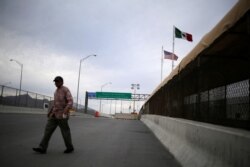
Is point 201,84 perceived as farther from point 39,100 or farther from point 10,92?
point 39,100

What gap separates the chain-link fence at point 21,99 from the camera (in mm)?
31812

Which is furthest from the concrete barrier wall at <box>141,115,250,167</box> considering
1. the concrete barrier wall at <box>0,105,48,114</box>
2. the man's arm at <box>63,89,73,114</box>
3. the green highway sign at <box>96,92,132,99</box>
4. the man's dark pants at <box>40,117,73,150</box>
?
the green highway sign at <box>96,92,132,99</box>

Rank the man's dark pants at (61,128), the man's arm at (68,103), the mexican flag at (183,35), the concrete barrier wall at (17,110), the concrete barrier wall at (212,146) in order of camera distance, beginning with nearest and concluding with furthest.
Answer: the concrete barrier wall at (212,146) < the man's dark pants at (61,128) < the man's arm at (68,103) < the mexican flag at (183,35) < the concrete barrier wall at (17,110)

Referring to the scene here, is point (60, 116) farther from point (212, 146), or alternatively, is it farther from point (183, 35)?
point (183, 35)

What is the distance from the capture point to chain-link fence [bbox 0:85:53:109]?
3181 cm

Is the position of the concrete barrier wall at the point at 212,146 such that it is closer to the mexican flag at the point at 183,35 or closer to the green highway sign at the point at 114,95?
the mexican flag at the point at 183,35

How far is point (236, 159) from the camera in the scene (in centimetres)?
408

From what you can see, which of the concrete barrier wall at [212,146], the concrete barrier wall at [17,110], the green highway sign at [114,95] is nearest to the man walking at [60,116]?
the concrete barrier wall at [212,146]

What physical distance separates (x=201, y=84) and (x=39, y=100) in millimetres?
37117

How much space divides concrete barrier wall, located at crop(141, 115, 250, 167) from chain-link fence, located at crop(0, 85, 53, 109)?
88.1 ft

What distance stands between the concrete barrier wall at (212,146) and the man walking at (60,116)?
2.75 meters

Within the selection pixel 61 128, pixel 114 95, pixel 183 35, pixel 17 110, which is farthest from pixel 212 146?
pixel 114 95

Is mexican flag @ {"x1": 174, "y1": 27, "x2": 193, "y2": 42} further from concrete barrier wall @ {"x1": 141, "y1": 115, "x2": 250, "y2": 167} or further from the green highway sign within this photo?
the green highway sign

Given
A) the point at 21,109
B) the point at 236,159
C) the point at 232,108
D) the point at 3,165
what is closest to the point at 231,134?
the point at 236,159
